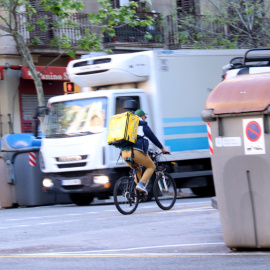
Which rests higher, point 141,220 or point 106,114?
point 106,114

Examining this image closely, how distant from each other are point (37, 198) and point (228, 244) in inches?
359

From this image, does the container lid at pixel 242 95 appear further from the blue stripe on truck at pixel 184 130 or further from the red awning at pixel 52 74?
the red awning at pixel 52 74

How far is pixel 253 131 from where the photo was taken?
7.43 metres

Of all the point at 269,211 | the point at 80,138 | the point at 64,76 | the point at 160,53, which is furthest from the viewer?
the point at 64,76

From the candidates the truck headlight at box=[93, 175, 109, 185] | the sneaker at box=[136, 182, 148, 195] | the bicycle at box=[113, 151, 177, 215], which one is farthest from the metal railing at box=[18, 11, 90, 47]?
the sneaker at box=[136, 182, 148, 195]

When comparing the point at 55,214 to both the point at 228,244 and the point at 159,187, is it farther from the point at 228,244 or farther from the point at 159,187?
the point at 228,244

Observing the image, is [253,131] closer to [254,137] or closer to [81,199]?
[254,137]

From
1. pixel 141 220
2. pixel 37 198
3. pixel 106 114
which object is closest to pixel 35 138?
pixel 37 198

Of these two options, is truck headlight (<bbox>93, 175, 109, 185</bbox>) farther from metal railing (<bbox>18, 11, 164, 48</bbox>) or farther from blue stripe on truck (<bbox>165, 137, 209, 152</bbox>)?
metal railing (<bbox>18, 11, 164, 48</bbox>)

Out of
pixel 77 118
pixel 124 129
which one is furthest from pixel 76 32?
pixel 124 129

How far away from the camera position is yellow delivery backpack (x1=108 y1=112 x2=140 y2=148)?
1168 centimetres

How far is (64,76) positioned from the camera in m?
27.7

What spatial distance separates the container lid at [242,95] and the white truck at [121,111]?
22.7 ft

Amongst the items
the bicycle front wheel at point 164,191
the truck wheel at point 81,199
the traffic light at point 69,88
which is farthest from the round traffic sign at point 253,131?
the traffic light at point 69,88
